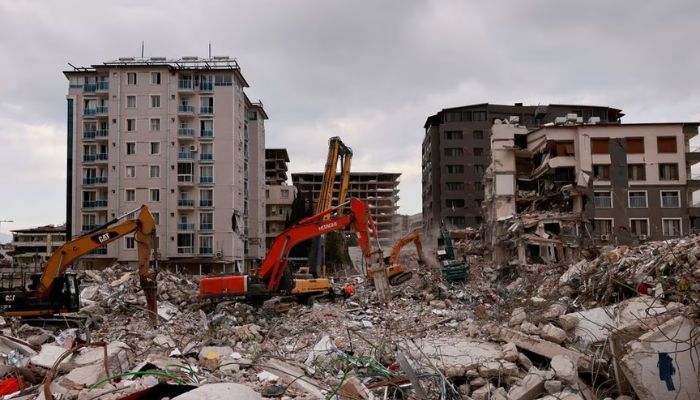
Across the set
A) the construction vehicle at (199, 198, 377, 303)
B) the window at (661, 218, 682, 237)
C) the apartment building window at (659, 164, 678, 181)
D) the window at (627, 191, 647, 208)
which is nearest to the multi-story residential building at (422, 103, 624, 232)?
the apartment building window at (659, 164, 678, 181)

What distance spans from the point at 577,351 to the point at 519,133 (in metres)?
31.4

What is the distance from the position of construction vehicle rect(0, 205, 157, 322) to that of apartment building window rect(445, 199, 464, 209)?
1802 inches

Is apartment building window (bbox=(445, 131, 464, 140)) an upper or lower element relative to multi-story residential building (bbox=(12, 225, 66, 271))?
upper

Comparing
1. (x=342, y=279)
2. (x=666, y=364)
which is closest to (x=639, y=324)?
(x=666, y=364)

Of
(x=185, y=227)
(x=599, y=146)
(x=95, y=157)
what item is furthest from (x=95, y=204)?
(x=599, y=146)

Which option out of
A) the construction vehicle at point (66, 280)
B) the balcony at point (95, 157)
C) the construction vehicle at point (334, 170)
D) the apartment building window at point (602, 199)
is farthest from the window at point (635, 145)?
the balcony at point (95, 157)

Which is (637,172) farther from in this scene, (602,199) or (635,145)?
(602,199)

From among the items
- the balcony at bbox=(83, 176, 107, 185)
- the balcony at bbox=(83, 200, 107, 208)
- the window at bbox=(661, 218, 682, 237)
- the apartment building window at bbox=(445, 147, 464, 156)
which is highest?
the apartment building window at bbox=(445, 147, 464, 156)

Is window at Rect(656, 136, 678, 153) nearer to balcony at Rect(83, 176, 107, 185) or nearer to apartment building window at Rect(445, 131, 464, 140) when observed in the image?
apartment building window at Rect(445, 131, 464, 140)

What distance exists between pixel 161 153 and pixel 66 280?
1228 inches

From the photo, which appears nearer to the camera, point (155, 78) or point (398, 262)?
point (398, 262)

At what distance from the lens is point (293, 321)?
15.2 metres

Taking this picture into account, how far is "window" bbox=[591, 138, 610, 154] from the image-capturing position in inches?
1334

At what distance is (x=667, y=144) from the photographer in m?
34.3
